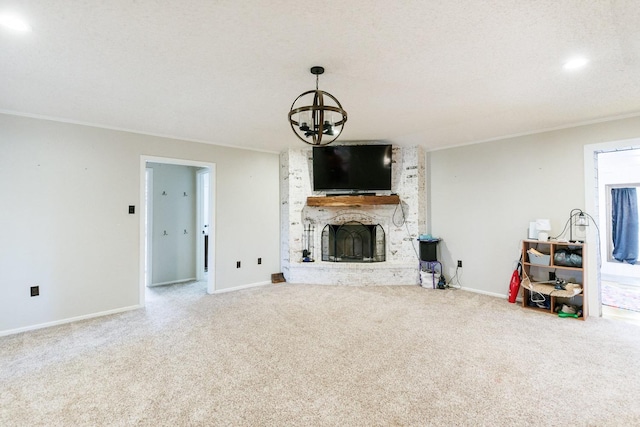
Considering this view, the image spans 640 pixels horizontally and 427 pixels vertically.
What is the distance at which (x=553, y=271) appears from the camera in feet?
13.5

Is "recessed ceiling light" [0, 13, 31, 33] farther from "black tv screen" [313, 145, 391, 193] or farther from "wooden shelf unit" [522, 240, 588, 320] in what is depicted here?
"wooden shelf unit" [522, 240, 588, 320]

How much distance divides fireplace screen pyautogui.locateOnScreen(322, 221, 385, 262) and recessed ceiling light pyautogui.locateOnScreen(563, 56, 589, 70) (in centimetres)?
342

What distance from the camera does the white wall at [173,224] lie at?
546cm

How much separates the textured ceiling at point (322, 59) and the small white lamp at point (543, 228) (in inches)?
50.2

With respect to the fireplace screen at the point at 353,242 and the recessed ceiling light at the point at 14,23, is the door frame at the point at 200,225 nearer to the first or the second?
the fireplace screen at the point at 353,242

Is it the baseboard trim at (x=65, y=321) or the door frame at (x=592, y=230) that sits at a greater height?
the door frame at (x=592, y=230)

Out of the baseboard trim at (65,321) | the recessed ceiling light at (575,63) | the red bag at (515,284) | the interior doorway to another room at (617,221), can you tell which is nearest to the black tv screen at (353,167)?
the red bag at (515,284)

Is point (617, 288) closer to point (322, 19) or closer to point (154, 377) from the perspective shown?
point (322, 19)

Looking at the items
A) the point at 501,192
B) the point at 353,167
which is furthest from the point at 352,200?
the point at 501,192

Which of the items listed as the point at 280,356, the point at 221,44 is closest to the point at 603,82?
the point at 221,44

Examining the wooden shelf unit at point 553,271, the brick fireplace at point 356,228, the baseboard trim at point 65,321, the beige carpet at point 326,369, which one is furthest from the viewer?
the brick fireplace at point 356,228

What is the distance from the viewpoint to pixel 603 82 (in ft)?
8.79

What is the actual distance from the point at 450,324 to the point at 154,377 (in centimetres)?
293

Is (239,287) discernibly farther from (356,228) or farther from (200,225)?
(356,228)
